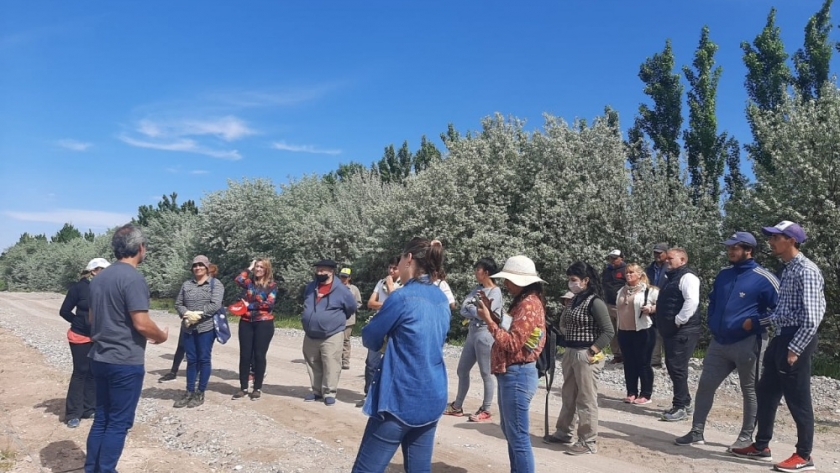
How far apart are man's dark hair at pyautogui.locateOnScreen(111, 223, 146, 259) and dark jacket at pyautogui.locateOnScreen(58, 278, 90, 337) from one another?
2.80m

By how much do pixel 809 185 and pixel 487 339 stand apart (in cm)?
985

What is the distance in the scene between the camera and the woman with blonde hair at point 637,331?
845cm

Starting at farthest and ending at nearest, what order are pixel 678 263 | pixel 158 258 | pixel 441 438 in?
pixel 158 258 → pixel 678 263 → pixel 441 438

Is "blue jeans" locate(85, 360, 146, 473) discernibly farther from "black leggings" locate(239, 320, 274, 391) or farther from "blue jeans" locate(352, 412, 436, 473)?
"black leggings" locate(239, 320, 274, 391)

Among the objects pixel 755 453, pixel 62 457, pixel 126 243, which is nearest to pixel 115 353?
pixel 126 243

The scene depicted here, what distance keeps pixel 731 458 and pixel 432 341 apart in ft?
Result: 13.1

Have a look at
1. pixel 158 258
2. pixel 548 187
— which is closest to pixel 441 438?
pixel 548 187

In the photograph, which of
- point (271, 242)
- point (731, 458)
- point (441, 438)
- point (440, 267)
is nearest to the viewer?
point (440, 267)

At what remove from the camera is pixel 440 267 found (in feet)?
12.9

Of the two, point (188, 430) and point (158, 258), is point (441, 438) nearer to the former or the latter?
point (188, 430)

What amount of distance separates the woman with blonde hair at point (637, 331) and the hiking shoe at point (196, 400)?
5.97 m

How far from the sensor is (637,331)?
8523 millimetres

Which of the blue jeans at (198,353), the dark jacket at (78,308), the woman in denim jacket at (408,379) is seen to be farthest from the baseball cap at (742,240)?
the dark jacket at (78,308)

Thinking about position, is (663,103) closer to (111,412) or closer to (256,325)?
(256,325)
